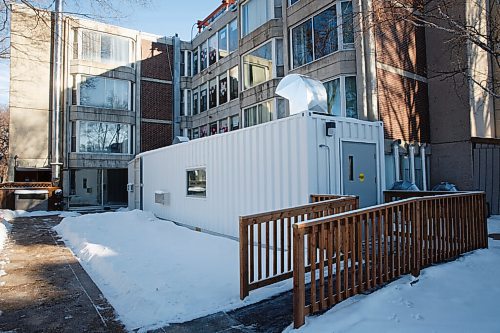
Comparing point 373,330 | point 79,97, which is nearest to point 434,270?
point 373,330

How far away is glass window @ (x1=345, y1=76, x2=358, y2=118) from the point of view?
1130 centimetres

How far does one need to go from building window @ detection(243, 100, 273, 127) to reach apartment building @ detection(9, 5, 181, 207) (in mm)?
7924

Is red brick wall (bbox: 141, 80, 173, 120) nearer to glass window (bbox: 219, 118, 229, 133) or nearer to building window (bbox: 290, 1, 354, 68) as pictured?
glass window (bbox: 219, 118, 229, 133)

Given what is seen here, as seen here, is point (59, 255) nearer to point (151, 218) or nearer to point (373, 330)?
point (151, 218)

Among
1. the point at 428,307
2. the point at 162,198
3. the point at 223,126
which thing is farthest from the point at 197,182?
the point at 223,126

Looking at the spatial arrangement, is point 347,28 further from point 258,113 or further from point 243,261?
point 243,261

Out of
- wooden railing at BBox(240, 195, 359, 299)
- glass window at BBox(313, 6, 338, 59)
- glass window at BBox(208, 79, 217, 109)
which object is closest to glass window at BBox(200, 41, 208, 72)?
glass window at BBox(208, 79, 217, 109)

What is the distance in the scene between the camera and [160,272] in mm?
5547

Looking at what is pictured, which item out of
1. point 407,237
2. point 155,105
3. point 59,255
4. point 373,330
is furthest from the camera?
point 155,105

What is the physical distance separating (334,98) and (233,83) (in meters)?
9.02

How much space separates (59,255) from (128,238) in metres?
1.62

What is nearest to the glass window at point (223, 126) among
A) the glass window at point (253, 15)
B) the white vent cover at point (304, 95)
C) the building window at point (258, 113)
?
the building window at point (258, 113)

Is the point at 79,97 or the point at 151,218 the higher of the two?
the point at 79,97

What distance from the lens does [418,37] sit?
12.9 meters
